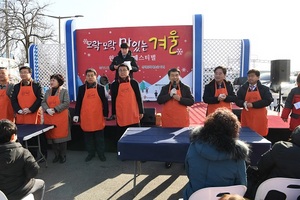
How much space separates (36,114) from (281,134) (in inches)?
155

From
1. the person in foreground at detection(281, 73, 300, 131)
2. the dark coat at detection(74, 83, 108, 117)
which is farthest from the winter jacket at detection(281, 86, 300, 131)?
the dark coat at detection(74, 83, 108, 117)

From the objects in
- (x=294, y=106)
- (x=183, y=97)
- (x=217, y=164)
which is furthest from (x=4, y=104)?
(x=294, y=106)

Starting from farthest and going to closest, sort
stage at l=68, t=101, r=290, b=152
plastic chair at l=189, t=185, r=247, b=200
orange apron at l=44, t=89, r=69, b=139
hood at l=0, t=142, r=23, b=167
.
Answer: stage at l=68, t=101, r=290, b=152, orange apron at l=44, t=89, r=69, b=139, hood at l=0, t=142, r=23, b=167, plastic chair at l=189, t=185, r=247, b=200

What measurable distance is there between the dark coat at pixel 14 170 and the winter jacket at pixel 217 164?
133cm

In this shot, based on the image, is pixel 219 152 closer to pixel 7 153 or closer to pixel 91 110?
pixel 7 153

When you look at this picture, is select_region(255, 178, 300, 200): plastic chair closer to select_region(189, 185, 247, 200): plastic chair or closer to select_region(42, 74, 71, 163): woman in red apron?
select_region(189, 185, 247, 200): plastic chair

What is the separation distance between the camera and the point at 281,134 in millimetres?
4293

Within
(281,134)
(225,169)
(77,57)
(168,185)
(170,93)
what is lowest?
(168,185)

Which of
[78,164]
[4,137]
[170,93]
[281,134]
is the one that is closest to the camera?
[4,137]

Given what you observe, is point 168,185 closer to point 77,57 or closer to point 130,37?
point 130,37

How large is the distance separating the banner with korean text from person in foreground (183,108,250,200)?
5.19m

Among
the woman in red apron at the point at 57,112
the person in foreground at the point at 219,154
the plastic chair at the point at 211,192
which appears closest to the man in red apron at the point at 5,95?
the woman in red apron at the point at 57,112

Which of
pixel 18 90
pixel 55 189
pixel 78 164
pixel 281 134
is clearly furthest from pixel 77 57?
pixel 281 134

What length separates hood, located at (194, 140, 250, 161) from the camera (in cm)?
166
